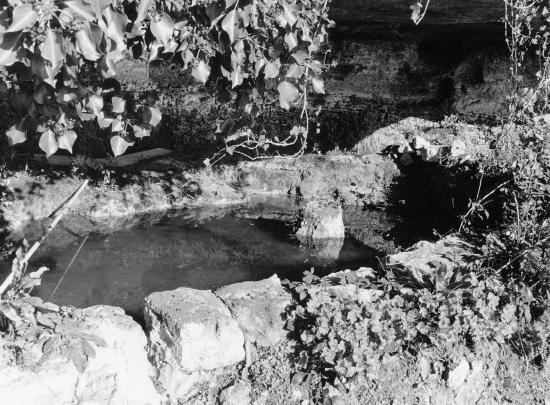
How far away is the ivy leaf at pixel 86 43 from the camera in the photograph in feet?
6.36

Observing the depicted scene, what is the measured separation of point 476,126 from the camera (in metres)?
10.0

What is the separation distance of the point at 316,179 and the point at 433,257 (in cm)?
427

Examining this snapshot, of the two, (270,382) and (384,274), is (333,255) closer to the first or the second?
(384,274)

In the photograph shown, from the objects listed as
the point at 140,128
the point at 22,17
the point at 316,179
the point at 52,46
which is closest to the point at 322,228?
the point at 316,179

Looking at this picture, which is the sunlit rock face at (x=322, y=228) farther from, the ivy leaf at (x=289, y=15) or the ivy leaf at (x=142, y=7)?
the ivy leaf at (x=142, y=7)

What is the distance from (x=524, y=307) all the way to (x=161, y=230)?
4.65 m

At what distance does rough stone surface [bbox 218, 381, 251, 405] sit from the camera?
3.37 metres

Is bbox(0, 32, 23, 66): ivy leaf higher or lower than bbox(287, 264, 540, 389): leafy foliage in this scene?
higher

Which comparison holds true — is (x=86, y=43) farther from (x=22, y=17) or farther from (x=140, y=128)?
(x=140, y=128)

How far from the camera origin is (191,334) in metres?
3.40

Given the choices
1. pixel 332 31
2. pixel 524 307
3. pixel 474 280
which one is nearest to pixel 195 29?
pixel 474 280

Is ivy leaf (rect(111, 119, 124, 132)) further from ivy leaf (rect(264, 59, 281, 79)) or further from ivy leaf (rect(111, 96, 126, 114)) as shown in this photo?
ivy leaf (rect(264, 59, 281, 79))

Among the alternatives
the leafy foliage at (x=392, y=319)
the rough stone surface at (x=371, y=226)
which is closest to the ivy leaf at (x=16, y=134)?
the leafy foliage at (x=392, y=319)

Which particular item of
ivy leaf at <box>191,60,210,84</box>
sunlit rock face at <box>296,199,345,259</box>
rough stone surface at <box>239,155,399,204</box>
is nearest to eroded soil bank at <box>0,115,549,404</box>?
ivy leaf at <box>191,60,210,84</box>
